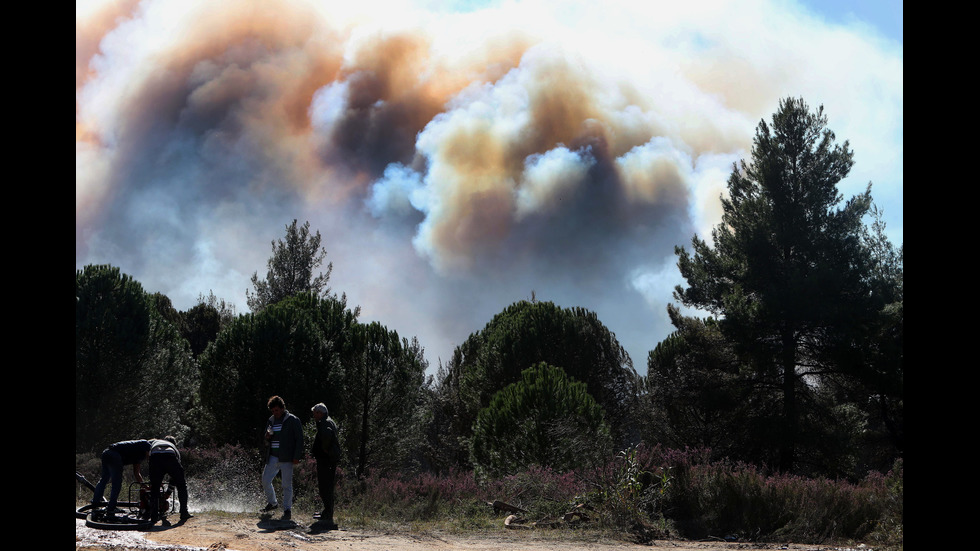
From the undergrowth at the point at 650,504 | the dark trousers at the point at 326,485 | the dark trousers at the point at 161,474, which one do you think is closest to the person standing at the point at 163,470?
the dark trousers at the point at 161,474

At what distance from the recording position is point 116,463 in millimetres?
11695

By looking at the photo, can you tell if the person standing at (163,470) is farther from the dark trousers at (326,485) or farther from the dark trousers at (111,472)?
the dark trousers at (326,485)

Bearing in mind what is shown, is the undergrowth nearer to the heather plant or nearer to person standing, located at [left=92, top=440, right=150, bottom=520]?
the heather plant

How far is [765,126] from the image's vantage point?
3281 centimetres

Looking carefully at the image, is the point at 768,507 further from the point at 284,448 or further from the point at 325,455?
the point at 284,448

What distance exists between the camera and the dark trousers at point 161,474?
455 inches

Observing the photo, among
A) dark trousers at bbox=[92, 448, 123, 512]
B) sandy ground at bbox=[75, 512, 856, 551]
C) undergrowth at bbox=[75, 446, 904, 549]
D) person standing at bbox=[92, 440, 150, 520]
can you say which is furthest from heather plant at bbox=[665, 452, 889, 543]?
dark trousers at bbox=[92, 448, 123, 512]

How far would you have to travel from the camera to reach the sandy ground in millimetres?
10034

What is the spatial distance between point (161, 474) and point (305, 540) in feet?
8.88

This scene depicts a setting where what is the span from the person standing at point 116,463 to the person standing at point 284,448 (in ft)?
6.02

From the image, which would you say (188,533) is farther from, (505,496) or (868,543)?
(868,543)

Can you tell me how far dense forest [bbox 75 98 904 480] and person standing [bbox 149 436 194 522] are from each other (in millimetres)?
11474
